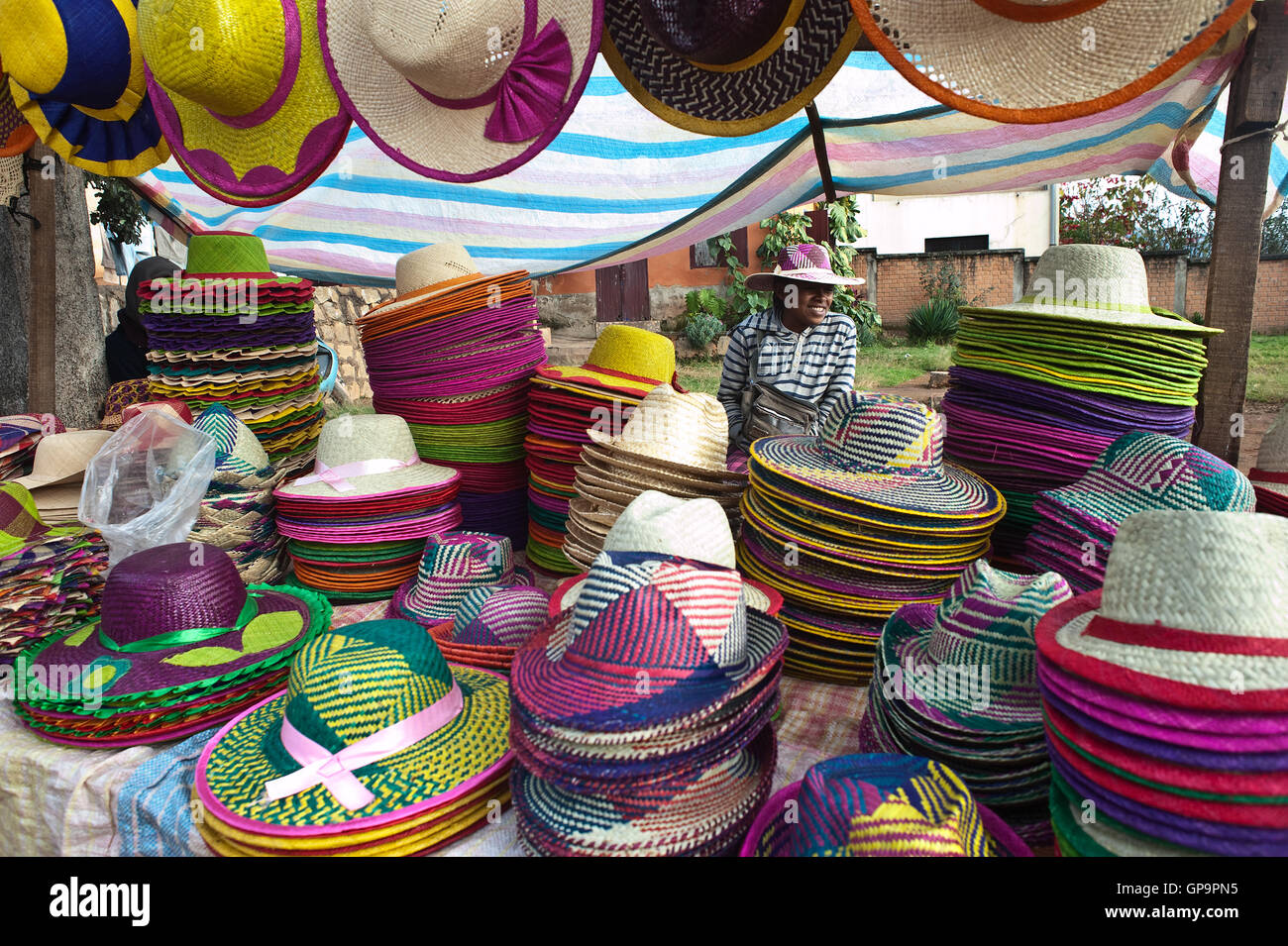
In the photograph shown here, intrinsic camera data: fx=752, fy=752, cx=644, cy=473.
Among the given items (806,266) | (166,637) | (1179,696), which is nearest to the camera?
(1179,696)

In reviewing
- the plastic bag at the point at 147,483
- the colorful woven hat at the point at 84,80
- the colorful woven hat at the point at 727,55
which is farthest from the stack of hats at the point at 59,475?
the colorful woven hat at the point at 727,55

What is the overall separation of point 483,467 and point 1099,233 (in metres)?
19.6

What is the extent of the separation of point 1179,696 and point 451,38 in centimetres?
210

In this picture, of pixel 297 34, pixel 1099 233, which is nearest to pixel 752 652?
pixel 297 34

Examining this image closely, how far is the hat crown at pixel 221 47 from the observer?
2252 millimetres

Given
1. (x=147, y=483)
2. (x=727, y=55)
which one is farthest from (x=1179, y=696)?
(x=147, y=483)

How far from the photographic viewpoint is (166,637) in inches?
76.6

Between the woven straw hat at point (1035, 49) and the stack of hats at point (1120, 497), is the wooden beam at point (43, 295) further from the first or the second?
the stack of hats at point (1120, 497)

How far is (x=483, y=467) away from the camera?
308 cm

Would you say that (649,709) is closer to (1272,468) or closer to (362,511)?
(362,511)

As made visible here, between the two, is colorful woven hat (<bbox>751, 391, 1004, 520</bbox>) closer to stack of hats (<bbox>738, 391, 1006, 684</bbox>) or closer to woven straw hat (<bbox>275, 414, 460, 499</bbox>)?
stack of hats (<bbox>738, 391, 1006, 684</bbox>)

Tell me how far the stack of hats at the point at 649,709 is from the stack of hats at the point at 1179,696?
0.50m

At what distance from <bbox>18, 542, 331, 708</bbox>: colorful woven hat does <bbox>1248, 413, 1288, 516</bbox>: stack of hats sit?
2.64 meters
